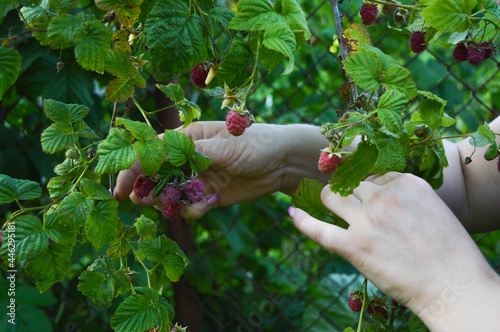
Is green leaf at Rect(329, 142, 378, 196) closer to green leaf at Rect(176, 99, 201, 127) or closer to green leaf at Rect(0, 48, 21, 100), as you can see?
green leaf at Rect(176, 99, 201, 127)

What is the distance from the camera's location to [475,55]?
2.65ft

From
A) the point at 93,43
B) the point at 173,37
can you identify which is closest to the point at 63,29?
the point at 93,43

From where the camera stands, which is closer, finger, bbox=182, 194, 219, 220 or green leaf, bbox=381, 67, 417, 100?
green leaf, bbox=381, 67, 417, 100

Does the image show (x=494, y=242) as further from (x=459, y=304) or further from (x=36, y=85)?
(x=36, y=85)

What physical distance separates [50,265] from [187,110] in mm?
330

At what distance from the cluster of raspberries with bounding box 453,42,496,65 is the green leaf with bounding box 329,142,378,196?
305 millimetres

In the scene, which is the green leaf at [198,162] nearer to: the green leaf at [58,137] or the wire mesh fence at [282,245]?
the green leaf at [58,137]

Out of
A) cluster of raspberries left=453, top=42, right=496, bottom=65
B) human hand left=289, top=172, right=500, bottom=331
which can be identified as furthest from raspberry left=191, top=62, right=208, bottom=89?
cluster of raspberries left=453, top=42, right=496, bottom=65

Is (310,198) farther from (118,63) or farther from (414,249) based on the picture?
(118,63)

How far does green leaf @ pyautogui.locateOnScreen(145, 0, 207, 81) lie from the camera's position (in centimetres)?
72

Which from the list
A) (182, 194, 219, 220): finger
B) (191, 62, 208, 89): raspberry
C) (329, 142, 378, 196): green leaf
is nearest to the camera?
(329, 142, 378, 196): green leaf

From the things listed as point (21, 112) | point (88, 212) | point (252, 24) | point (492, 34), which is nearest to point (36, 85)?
point (21, 112)

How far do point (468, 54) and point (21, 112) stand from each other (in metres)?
1.32

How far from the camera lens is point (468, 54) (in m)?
0.82
